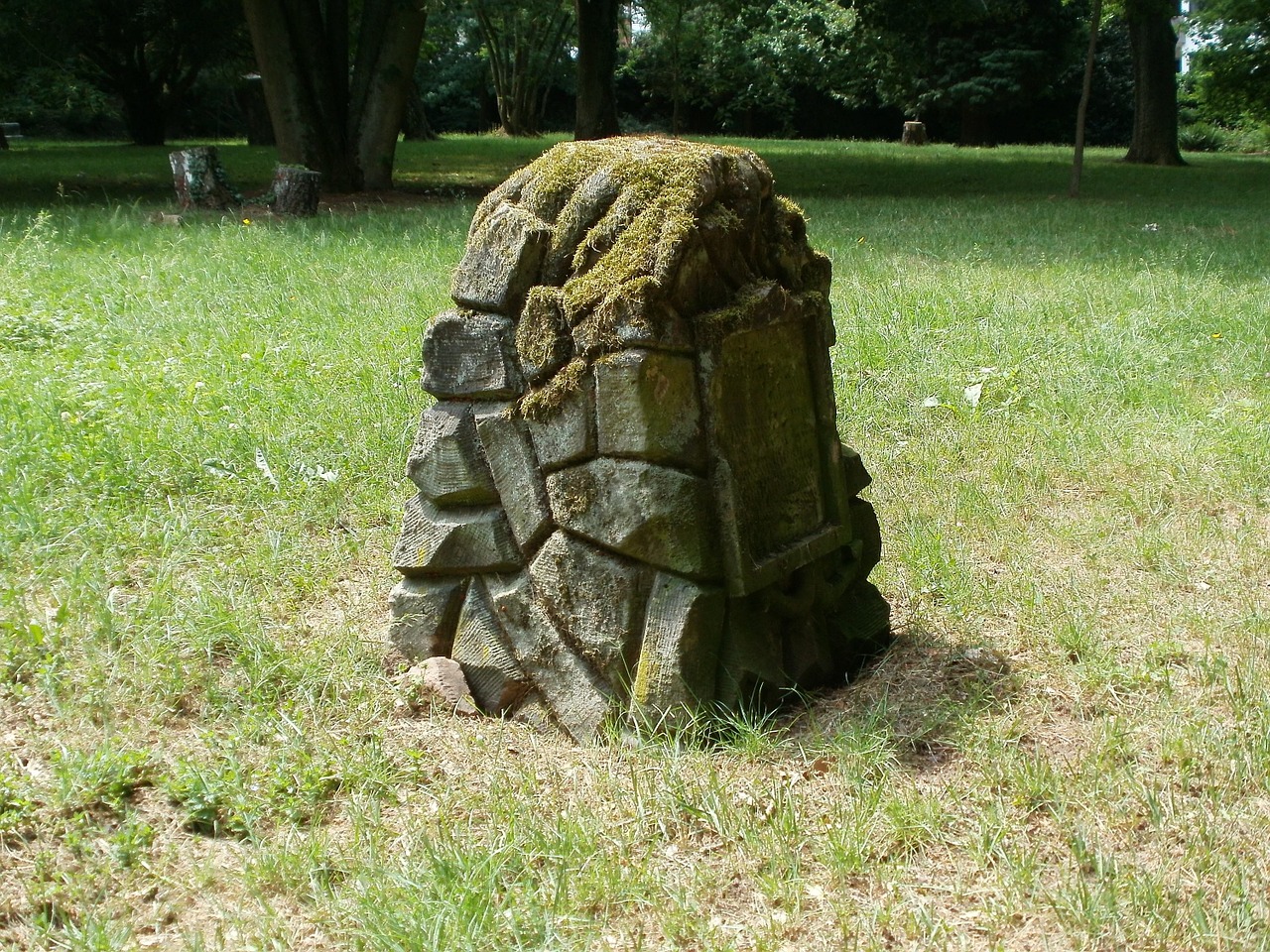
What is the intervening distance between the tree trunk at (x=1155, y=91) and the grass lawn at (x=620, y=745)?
53.1 ft

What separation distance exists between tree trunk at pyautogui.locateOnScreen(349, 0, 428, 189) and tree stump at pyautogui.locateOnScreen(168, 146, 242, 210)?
9.74 ft

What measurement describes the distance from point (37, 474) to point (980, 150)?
27.0 m

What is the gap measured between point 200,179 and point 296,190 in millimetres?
1228

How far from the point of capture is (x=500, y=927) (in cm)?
263

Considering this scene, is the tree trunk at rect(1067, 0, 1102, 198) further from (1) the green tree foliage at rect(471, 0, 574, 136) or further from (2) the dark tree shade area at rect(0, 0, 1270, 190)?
(1) the green tree foliage at rect(471, 0, 574, 136)

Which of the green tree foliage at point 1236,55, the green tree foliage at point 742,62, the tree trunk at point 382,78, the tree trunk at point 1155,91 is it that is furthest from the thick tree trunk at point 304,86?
the green tree foliage at point 742,62

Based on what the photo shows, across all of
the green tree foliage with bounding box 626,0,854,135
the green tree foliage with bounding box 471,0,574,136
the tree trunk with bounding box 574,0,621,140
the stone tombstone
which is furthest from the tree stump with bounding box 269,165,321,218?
the green tree foliage with bounding box 626,0,854,135

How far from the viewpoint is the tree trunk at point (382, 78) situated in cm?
1502

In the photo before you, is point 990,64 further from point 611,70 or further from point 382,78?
point 382,78

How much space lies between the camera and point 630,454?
3297 millimetres

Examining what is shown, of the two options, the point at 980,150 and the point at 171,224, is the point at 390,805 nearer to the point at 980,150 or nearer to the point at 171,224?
the point at 171,224

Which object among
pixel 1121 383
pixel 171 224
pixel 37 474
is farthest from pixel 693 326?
pixel 171 224

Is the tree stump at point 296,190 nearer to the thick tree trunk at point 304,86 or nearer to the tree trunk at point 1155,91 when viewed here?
the thick tree trunk at point 304,86

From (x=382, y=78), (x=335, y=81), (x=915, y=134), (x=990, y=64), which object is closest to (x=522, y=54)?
(x=915, y=134)
